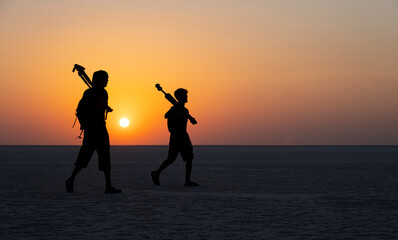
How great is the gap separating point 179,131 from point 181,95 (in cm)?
69

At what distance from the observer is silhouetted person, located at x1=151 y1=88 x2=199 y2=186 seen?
1312 centimetres

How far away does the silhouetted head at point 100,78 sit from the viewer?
1146 centimetres

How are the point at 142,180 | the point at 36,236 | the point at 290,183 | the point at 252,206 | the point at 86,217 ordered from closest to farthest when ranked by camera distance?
the point at 36,236 < the point at 86,217 < the point at 252,206 < the point at 290,183 < the point at 142,180

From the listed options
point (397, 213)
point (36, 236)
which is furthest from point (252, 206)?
point (36, 236)

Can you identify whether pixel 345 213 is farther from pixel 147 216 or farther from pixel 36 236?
pixel 36 236

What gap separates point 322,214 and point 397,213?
97 cm

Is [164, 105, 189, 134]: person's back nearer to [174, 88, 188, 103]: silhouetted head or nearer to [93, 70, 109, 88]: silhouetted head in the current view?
[174, 88, 188, 103]: silhouetted head

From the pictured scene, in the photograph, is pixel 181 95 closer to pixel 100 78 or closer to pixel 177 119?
pixel 177 119

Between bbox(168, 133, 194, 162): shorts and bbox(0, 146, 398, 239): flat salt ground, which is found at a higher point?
bbox(168, 133, 194, 162): shorts

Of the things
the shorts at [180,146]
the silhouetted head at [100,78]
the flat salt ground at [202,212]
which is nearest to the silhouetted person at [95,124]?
the silhouetted head at [100,78]

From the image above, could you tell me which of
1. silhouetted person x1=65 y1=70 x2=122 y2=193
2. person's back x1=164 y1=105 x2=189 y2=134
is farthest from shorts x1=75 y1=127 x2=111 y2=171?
person's back x1=164 y1=105 x2=189 y2=134

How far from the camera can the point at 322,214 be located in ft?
28.2

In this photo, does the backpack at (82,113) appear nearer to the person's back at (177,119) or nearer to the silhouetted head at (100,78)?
the silhouetted head at (100,78)

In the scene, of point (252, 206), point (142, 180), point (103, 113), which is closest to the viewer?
point (252, 206)
